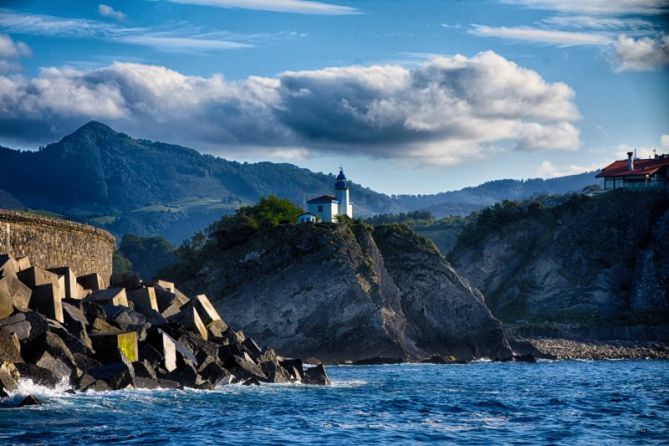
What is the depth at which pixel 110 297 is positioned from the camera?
38594 millimetres

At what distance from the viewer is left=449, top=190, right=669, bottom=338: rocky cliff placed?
4141 inches

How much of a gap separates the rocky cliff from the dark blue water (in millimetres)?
64460

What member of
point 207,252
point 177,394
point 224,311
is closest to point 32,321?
A: point 177,394

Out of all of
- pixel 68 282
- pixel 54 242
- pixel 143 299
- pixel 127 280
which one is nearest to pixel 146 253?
pixel 54 242

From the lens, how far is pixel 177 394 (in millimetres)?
31812

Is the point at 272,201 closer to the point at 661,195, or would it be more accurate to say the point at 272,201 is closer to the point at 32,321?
the point at 661,195

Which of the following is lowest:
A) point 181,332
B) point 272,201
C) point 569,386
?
point 569,386

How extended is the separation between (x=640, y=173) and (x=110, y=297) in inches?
3590

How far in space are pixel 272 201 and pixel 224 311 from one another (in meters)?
19.6

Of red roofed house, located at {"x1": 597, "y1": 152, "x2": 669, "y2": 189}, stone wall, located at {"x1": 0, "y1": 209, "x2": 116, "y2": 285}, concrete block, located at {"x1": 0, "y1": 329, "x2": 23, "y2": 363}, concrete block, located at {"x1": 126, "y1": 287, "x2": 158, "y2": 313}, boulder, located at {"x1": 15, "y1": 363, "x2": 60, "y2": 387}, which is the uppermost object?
red roofed house, located at {"x1": 597, "y1": 152, "x2": 669, "y2": 189}

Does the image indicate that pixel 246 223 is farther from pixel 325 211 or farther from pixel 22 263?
pixel 22 263

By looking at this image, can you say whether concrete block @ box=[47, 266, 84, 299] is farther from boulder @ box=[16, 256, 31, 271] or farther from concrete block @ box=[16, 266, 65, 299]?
concrete block @ box=[16, 266, 65, 299]

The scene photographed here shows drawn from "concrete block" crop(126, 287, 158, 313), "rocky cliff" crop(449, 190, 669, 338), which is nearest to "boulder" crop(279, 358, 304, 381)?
"concrete block" crop(126, 287, 158, 313)

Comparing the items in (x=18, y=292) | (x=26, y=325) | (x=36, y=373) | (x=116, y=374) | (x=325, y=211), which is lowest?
(x=116, y=374)
